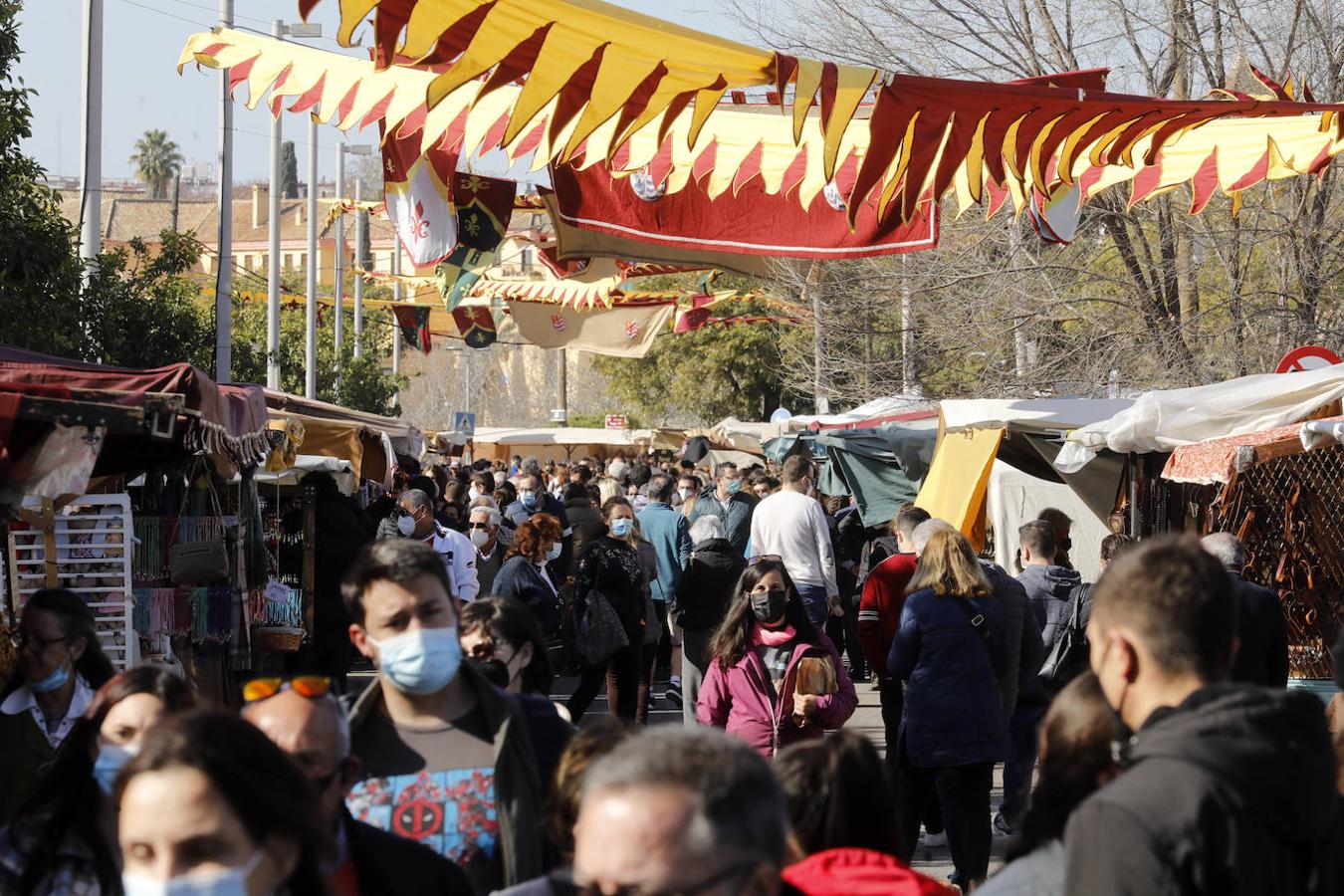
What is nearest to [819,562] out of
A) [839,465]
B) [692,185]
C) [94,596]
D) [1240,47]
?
[692,185]

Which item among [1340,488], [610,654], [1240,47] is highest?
[1240,47]

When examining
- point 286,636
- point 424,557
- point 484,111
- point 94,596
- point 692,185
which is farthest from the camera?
point 286,636

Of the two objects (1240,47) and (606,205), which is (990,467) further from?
(1240,47)

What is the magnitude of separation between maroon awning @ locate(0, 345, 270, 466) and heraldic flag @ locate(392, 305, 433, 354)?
26.7 meters

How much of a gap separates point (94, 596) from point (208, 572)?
121cm

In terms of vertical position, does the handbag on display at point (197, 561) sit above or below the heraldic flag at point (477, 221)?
below

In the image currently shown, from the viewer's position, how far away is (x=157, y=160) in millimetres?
106312

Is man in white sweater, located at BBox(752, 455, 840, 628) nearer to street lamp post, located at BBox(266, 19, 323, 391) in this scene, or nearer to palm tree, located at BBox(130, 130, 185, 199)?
street lamp post, located at BBox(266, 19, 323, 391)

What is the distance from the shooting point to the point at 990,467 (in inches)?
555

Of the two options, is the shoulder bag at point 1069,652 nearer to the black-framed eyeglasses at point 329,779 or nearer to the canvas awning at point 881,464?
the black-framed eyeglasses at point 329,779

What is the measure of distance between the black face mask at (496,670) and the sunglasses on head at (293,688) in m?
1.76

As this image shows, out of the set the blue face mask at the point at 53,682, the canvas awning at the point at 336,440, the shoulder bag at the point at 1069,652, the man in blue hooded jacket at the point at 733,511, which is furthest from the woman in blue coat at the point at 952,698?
the canvas awning at the point at 336,440

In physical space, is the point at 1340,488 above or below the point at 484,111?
below

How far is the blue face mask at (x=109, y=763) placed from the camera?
11.8 feet
